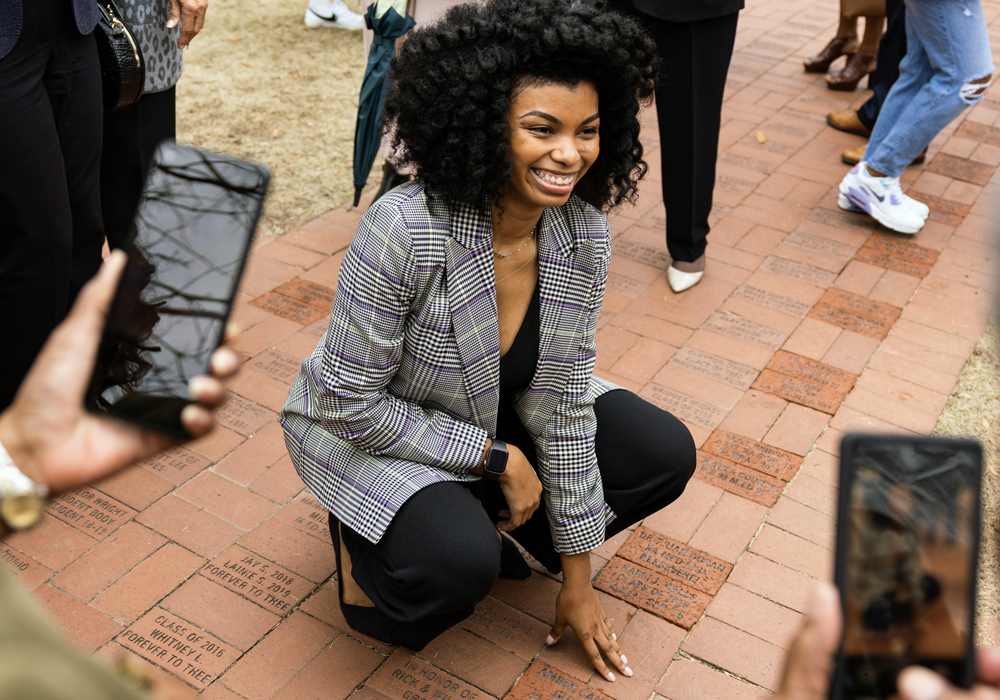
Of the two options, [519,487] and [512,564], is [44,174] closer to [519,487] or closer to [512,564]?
[519,487]

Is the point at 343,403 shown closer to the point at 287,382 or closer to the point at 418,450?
the point at 418,450

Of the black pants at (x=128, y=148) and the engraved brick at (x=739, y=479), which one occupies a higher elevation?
the black pants at (x=128, y=148)

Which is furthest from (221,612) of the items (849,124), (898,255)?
(849,124)

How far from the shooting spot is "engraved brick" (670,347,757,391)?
3691mm

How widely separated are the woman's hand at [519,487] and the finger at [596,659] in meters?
0.37

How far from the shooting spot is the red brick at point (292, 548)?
2.71 m

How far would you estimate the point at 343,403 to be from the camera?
221 cm

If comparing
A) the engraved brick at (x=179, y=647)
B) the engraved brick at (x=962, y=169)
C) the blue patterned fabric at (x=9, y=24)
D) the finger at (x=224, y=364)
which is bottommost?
the engraved brick at (x=962, y=169)

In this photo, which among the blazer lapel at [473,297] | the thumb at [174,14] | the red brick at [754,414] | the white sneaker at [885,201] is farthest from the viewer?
the white sneaker at [885,201]

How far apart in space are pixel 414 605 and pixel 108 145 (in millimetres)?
2137

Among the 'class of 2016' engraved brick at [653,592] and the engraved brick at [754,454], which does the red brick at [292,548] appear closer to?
the 'class of 2016' engraved brick at [653,592]

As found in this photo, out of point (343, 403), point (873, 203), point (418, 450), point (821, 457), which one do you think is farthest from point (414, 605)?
point (873, 203)

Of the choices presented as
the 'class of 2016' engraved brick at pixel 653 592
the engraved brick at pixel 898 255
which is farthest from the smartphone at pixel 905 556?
the engraved brick at pixel 898 255

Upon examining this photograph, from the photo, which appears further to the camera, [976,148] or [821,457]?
[976,148]
